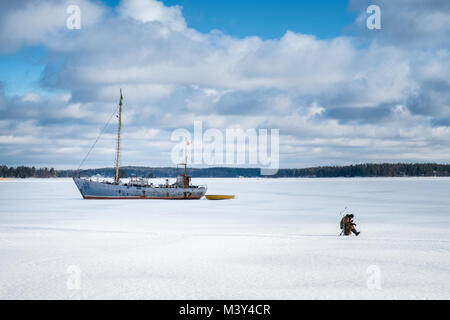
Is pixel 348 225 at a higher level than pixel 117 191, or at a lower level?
higher

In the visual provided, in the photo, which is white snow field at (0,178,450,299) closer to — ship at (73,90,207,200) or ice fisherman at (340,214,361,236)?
ice fisherman at (340,214,361,236)

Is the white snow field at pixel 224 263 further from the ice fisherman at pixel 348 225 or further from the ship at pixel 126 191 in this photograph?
the ship at pixel 126 191

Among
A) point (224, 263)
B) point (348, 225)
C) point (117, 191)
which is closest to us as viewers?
point (224, 263)

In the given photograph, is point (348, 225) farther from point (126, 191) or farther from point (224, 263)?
point (126, 191)

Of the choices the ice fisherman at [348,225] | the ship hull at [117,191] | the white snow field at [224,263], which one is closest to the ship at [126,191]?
the ship hull at [117,191]

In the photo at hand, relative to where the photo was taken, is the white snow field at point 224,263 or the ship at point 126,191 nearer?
the white snow field at point 224,263

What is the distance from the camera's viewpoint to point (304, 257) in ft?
58.9

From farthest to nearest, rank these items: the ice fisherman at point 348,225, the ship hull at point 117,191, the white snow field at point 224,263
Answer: the ship hull at point 117,191 < the ice fisherman at point 348,225 < the white snow field at point 224,263

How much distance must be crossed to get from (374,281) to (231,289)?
4.67 m

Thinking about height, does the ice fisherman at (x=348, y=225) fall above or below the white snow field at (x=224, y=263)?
above

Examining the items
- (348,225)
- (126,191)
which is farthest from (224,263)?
(126,191)

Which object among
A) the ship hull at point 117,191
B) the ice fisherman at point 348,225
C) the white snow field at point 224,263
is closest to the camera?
the white snow field at point 224,263

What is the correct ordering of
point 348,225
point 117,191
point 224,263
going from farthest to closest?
1. point 117,191
2. point 348,225
3. point 224,263
